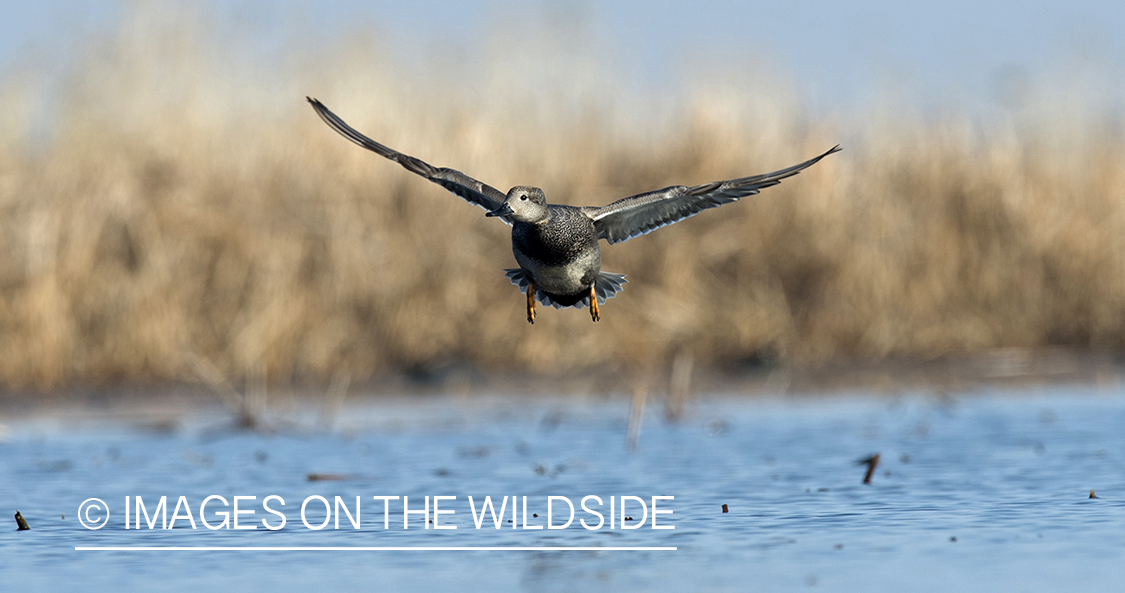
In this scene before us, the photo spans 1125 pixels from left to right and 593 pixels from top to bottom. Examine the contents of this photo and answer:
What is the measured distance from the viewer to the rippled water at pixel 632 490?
5.64 metres

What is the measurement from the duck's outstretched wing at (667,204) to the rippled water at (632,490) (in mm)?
1250

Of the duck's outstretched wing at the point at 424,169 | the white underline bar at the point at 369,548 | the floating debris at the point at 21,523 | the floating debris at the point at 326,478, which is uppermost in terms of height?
the duck's outstretched wing at the point at 424,169

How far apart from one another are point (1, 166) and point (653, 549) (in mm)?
7307

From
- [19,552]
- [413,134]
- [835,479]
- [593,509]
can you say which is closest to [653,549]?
[593,509]

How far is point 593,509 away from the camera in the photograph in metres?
6.95

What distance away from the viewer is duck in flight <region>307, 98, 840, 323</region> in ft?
18.3

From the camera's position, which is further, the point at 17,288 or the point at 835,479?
the point at 17,288

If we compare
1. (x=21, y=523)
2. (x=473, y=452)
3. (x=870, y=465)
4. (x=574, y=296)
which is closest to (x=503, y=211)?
(x=574, y=296)

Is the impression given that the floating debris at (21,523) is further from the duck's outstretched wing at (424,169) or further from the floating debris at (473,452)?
the floating debris at (473,452)

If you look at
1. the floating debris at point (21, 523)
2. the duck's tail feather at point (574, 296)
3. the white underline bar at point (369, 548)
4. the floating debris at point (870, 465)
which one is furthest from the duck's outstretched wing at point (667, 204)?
the floating debris at point (21, 523)

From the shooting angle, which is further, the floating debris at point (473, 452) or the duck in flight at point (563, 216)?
the floating debris at point (473, 452)

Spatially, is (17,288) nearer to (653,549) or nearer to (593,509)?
(593,509)

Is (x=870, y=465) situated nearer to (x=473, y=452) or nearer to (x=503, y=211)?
(x=473, y=452)

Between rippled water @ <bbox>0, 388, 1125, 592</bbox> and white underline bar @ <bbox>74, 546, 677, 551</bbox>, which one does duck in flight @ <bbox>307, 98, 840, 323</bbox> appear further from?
rippled water @ <bbox>0, 388, 1125, 592</bbox>
